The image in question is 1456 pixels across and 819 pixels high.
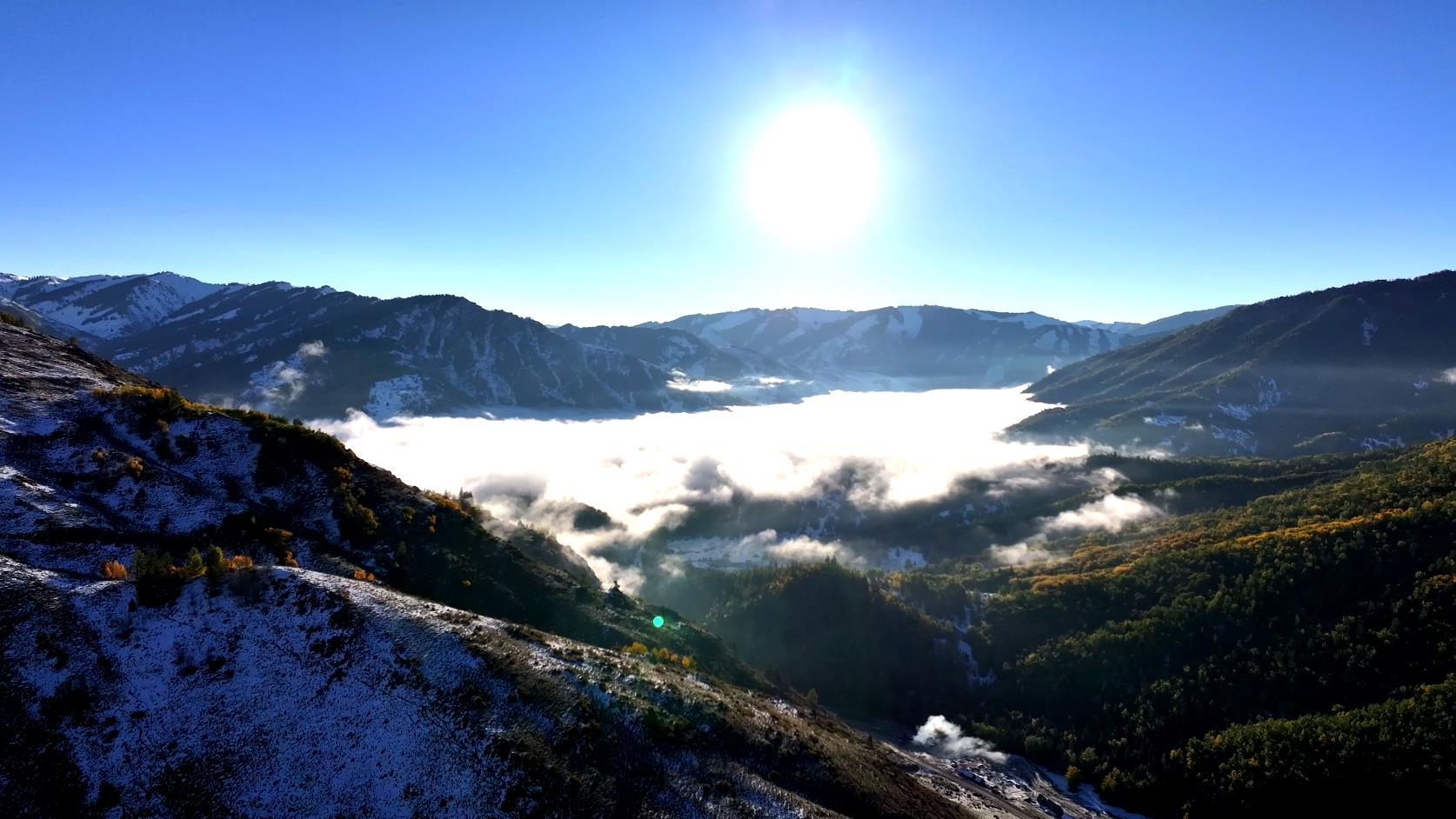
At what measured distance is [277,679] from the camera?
50000 millimetres

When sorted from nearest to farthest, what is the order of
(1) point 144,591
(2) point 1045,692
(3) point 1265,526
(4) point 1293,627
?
(1) point 144,591, (4) point 1293,627, (2) point 1045,692, (3) point 1265,526

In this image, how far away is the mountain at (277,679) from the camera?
143 feet

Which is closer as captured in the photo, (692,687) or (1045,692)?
(692,687)

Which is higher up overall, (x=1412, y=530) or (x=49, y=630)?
(x=49, y=630)

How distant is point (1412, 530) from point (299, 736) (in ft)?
736

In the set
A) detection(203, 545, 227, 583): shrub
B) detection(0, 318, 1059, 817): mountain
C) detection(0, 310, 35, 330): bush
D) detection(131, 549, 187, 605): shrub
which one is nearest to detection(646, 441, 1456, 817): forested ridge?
detection(0, 318, 1059, 817): mountain

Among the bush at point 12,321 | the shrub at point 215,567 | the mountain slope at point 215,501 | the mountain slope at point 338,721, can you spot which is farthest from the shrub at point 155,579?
the bush at point 12,321

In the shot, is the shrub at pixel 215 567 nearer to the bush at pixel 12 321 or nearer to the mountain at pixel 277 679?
the mountain at pixel 277 679

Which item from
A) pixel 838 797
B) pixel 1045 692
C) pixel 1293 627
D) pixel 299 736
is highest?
pixel 299 736

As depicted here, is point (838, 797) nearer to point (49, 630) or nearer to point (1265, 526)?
point (49, 630)

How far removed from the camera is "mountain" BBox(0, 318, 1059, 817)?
43719 millimetres

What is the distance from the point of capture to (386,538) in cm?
8569

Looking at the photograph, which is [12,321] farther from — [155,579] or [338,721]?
[338,721]

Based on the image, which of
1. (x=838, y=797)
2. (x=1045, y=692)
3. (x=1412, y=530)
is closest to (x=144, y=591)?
(x=838, y=797)
